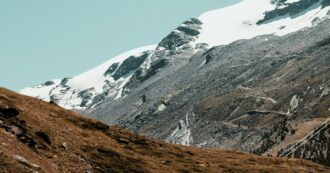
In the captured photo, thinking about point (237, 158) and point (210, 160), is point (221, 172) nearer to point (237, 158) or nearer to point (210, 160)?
point (210, 160)

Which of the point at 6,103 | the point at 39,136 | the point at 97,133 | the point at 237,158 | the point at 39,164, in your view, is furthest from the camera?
the point at 237,158

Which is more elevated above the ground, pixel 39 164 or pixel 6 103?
pixel 6 103

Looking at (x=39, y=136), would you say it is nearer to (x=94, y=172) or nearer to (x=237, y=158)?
(x=94, y=172)

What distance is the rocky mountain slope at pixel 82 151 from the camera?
52531mm

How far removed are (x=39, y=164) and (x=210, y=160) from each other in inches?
1649

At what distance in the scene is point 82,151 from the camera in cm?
6312

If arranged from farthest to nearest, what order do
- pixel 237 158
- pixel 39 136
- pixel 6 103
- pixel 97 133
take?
1. pixel 237 158
2. pixel 97 133
3. pixel 6 103
4. pixel 39 136

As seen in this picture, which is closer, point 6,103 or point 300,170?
point 6,103

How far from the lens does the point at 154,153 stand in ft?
259

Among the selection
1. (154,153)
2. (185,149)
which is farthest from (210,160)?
(154,153)

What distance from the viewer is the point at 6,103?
64750 mm

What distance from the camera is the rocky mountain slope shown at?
52.5 m

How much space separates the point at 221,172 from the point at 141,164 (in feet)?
51.8

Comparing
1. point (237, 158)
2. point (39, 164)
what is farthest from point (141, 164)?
point (237, 158)
